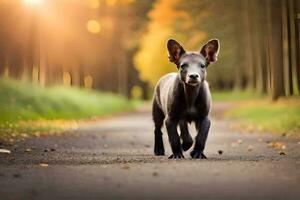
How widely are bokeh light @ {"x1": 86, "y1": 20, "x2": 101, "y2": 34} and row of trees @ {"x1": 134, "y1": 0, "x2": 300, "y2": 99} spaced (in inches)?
169

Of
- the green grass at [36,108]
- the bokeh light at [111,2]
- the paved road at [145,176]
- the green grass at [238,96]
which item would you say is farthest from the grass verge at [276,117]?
the bokeh light at [111,2]

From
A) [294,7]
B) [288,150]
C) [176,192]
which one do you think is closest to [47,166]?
[176,192]

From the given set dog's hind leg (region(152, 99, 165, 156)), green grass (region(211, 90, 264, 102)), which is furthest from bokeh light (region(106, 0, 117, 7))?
dog's hind leg (region(152, 99, 165, 156))

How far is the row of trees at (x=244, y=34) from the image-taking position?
34.6m

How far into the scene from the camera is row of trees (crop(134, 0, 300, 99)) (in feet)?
114

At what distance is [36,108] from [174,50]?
1772 cm

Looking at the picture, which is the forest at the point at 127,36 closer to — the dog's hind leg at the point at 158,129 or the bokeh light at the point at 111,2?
the bokeh light at the point at 111,2

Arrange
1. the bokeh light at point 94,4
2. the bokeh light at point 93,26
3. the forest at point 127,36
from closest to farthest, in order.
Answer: the forest at point 127,36 < the bokeh light at point 94,4 < the bokeh light at point 93,26

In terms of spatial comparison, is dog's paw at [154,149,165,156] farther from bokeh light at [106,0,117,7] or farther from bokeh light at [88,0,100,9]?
bokeh light at [106,0,117,7]

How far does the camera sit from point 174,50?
43.8ft

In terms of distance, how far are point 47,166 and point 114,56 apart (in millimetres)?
51269

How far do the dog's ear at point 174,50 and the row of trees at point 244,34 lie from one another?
1870cm

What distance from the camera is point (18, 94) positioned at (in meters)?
29.7

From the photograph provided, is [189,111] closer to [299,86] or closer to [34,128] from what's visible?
[34,128]
